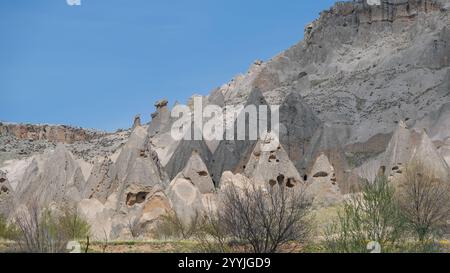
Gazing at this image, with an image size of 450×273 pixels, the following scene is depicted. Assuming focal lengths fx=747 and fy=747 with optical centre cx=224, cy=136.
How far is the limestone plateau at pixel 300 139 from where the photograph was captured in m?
26.9

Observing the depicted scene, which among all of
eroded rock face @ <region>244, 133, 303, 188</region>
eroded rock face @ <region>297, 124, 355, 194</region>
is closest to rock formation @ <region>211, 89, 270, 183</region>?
eroded rock face @ <region>297, 124, 355, 194</region>

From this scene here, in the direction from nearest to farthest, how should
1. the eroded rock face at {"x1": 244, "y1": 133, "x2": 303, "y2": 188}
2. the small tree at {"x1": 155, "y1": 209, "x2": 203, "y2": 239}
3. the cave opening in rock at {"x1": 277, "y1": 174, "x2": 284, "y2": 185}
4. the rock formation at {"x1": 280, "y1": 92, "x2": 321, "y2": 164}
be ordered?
the small tree at {"x1": 155, "y1": 209, "x2": 203, "y2": 239}
the eroded rock face at {"x1": 244, "y1": 133, "x2": 303, "y2": 188}
the cave opening in rock at {"x1": 277, "y1": 174, "x2": 284, "y2": 185}
the rock formation at {"x1": 280, "y1": 92, "x2": 321, "y2": 164}

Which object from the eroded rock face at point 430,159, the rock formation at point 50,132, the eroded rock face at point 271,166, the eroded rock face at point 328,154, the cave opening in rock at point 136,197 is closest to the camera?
the cave opening in rock at point 136,197

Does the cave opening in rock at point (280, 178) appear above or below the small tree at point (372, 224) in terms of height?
above

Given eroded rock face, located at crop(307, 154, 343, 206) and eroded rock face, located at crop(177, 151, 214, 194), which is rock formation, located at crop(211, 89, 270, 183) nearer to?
eroded rock face, located at crop(307, 154, 343, 206)

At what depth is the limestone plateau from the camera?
26938 mm

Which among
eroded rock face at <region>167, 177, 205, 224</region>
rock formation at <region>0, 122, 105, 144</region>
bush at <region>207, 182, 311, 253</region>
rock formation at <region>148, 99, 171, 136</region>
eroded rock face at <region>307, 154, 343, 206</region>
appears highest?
rock formation at <region>0, 122, 105, 144</region>

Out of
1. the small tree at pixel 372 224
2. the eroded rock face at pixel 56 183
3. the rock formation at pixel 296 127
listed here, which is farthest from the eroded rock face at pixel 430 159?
the eroded rock face at pixel 56 183

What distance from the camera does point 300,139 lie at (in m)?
41.7

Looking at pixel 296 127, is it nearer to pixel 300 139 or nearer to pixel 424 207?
pixel 300 139

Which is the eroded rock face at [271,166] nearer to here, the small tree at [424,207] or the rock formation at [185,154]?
the small tree at [424,207]
